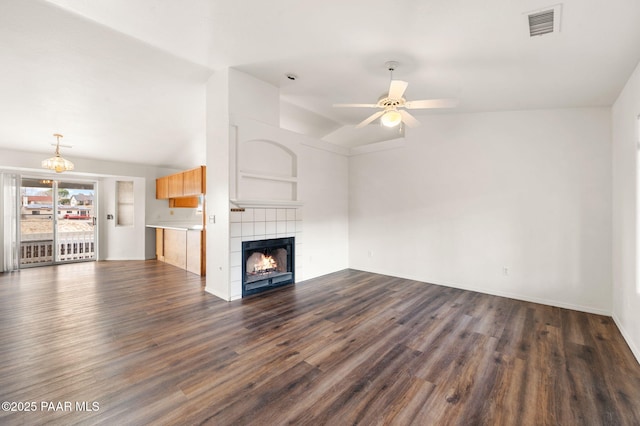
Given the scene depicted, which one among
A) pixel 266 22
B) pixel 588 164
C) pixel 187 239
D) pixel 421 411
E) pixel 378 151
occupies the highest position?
pixel 266 22

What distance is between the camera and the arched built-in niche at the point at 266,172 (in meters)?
3.82

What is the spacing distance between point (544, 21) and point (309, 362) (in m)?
3.25

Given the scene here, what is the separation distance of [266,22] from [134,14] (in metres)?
1.25

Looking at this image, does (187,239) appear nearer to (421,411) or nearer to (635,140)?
(421,411)

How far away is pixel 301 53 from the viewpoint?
9.97 ft

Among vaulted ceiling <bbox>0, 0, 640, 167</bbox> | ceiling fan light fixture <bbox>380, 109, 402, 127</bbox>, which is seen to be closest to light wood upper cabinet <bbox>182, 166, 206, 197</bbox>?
vaulted ceiling <bbox>0, 0, 640, 167</bbox>

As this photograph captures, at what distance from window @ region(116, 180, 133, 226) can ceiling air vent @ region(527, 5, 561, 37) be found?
8369 millimetres

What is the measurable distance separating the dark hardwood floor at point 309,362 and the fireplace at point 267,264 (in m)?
0.36

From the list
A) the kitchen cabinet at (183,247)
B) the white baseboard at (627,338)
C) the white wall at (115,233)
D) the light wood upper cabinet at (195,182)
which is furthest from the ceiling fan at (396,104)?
the white wall at (115,233)

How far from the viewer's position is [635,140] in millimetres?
2438

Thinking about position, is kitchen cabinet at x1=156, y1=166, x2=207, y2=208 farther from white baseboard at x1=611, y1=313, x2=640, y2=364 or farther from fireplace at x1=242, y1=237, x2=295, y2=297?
white baseboard at x1=611, y1=313, x2=640, y2=364

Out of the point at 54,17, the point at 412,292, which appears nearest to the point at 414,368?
the point at 412,292

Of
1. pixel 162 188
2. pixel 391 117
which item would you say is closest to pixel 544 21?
pixel 391 117

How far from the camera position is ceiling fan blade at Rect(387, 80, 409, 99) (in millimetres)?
2502
